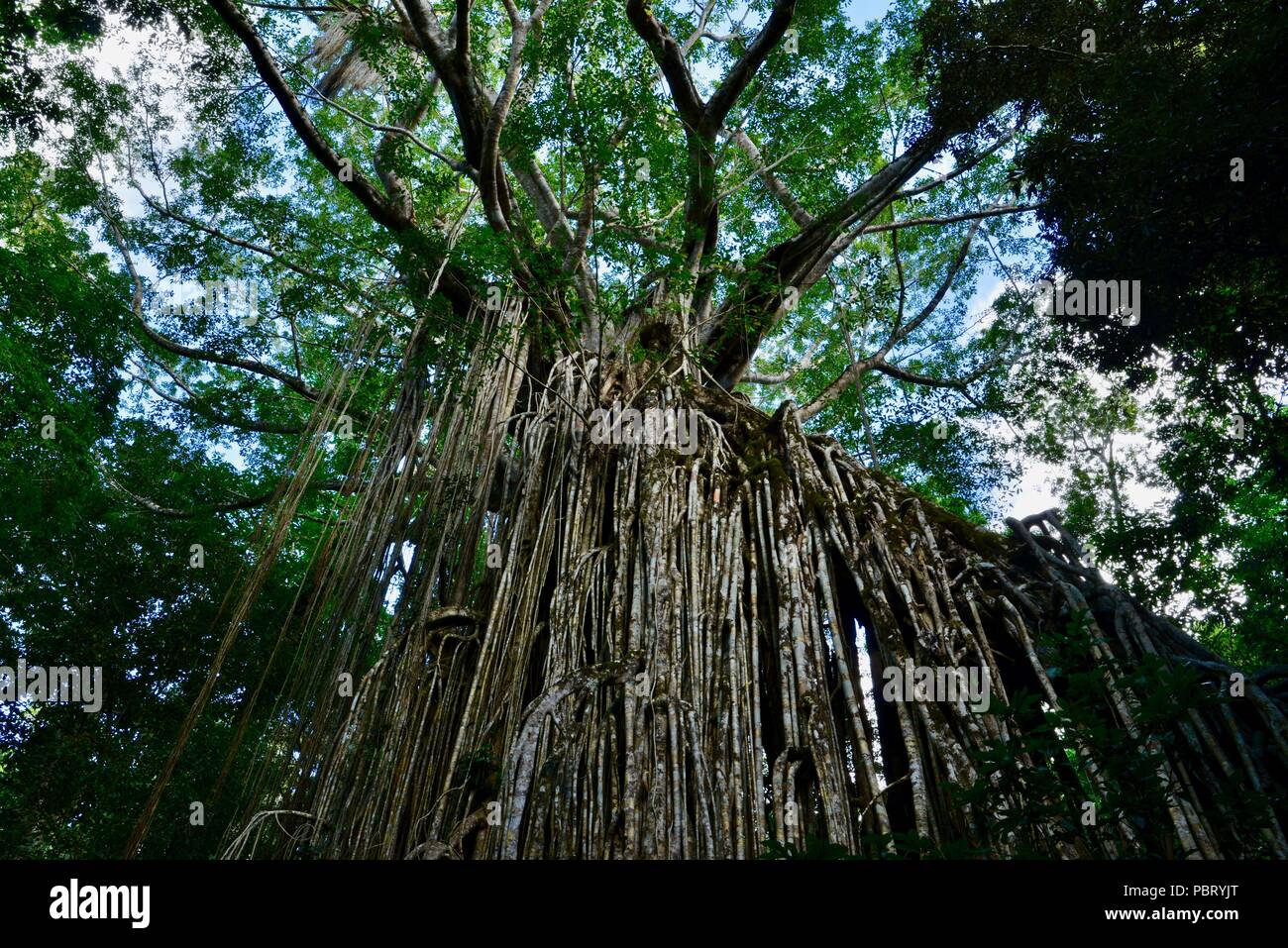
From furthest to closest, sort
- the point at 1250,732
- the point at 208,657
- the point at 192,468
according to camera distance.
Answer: the point at 192,468 < the point at 208,657 < the point at 1250,732

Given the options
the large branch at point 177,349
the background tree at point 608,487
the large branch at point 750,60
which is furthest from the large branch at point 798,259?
the large branch at point 177,349

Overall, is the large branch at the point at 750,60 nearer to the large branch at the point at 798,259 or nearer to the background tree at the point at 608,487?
the background tree at the point at 608,487

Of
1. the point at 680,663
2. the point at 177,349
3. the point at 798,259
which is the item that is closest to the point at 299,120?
the point at 177,349

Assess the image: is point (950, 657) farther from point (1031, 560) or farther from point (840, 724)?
point (1031, 560)

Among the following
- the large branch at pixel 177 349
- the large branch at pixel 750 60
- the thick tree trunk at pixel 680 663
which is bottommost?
the thick tree trunk at pixel 680 663

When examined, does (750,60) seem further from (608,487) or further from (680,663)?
(680,663)

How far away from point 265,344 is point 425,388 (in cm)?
299

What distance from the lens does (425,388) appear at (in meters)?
4.42

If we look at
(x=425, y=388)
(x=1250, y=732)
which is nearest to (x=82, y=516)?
(x=425, y=388)

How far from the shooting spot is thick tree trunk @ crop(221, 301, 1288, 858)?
272 centimetres

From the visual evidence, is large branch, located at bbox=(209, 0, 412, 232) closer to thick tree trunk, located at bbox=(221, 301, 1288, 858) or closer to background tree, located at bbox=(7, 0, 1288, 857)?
background tree, located at bbox=(7, 0, 1288, 857)

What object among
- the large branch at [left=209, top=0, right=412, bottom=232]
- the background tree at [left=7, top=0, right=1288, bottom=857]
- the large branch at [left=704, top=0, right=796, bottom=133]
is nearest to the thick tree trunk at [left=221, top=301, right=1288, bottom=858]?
the background tree at [left=7, top=0, right=1288, bottom=857]

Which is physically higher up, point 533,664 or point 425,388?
point 425,388

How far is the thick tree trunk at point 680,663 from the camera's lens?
8.93 ft
